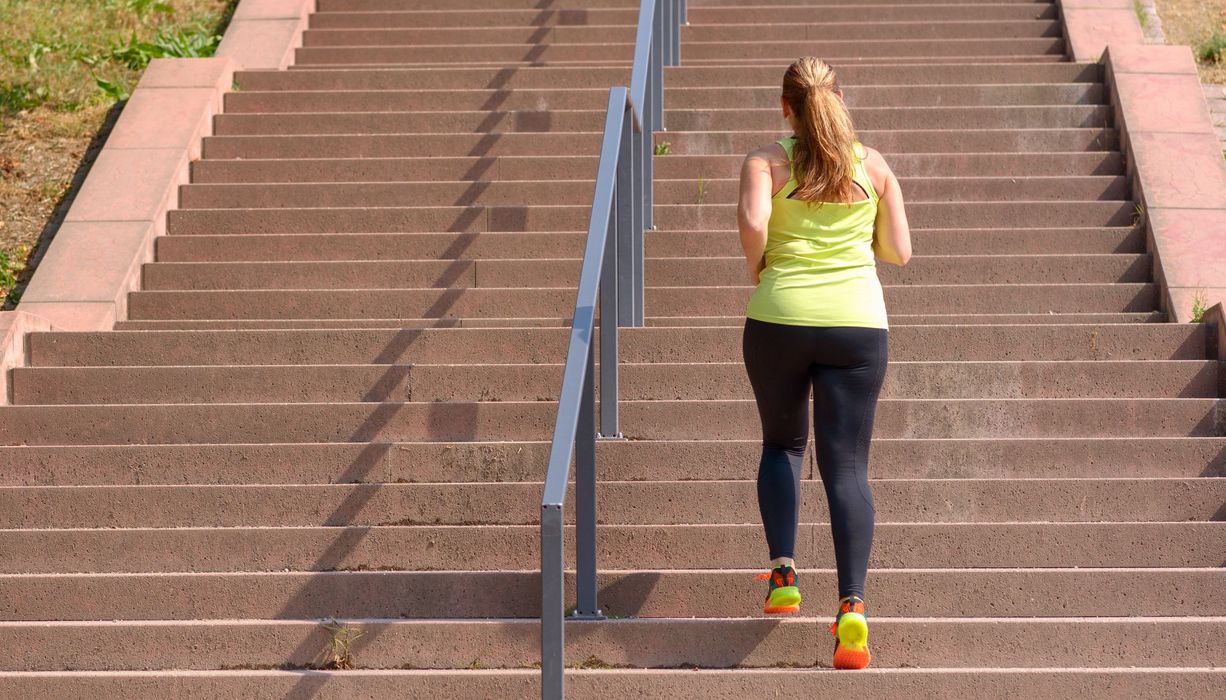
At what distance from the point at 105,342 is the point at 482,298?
1.53 m

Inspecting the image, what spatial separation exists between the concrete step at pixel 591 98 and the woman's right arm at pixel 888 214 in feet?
13.4

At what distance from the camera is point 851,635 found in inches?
158

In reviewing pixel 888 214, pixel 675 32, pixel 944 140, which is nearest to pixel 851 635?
pixel 888 214

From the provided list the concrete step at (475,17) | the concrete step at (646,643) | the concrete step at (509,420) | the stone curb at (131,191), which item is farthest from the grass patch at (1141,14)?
the concrete step at (646,643)

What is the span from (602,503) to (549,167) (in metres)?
2.91

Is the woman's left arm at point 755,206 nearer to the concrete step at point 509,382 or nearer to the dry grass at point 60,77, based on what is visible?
the concrete step at point 509,382

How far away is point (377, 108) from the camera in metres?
8.43

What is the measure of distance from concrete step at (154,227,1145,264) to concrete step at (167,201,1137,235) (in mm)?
150

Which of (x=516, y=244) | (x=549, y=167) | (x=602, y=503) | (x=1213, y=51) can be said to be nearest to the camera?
(x=602, y=503)

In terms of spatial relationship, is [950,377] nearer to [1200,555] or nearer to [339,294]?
[1200,555]

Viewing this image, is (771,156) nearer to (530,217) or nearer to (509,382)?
(509,382)

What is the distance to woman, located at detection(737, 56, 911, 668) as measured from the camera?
4004 millimetres

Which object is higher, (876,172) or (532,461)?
(876,172)

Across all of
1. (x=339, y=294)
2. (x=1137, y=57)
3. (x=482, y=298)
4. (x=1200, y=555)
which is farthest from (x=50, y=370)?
(x=1137, y=57)
